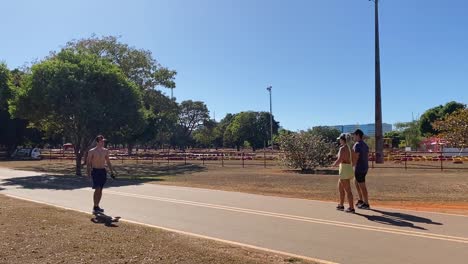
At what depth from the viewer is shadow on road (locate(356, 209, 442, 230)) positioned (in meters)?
9.99

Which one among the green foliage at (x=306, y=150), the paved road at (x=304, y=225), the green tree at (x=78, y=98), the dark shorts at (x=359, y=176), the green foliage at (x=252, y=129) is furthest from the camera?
the green foliage at (x=252, y=129)

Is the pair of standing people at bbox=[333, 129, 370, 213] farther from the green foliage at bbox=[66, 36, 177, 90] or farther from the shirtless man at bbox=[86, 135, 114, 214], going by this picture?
the green foliage at bbox=[66, 36, 177, 90]

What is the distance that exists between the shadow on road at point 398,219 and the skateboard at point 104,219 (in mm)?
5270

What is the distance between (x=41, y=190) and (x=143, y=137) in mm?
44699

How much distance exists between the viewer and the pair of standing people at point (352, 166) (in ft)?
38.7

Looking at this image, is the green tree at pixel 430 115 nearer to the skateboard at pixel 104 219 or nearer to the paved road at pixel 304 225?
the paved road at pixel 304 225

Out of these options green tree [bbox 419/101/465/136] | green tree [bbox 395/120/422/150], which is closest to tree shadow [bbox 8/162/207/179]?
green tree [bbox 395/120/422/150]

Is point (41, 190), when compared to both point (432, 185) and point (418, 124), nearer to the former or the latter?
point (432, 185)

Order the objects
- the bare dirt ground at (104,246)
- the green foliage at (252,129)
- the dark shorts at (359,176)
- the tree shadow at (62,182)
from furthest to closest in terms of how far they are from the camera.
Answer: the green foliage at (252,129) < the tree shadow at (62,182) < the dark shorts at (359,176) < the bare dirt ground at (104,246)

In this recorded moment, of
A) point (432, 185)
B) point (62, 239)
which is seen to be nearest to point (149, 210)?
point (62, 239)

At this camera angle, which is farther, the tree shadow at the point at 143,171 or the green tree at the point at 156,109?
the green tree at the point at 156,109

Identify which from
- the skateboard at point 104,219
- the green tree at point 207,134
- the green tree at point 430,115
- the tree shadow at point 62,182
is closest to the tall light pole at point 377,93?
the tree shadow at point 62,182

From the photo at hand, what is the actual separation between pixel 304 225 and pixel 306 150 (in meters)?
20.8

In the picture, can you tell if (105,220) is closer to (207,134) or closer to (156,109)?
(156,109)
